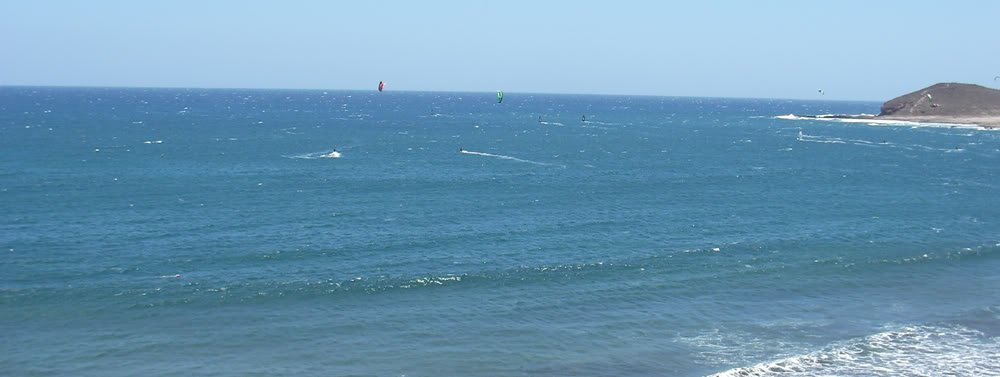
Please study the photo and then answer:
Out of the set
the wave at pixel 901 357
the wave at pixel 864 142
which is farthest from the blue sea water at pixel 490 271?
the wave at pixel 864 142

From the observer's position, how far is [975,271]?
61375mm

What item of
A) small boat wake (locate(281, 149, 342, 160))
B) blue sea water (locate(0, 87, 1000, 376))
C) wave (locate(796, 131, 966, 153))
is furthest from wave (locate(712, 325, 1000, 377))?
wave (locate(796, 131, 966, 153))

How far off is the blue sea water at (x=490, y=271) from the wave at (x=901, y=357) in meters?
0.16

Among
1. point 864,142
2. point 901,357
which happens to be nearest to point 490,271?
point 901,357

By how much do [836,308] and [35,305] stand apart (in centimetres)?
4561

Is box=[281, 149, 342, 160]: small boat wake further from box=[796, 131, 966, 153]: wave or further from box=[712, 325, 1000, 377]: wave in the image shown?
box=[796, 131, 966, 153]: wave

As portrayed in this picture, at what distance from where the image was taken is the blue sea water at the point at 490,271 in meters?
43.6

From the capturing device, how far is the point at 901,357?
43.2 meters

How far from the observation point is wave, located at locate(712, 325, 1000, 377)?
135 ft

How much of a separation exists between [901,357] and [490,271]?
83.2 ft

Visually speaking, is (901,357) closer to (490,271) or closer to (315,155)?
(490,271)

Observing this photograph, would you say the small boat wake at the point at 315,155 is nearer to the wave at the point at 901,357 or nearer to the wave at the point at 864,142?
the wave at the point at 901,357

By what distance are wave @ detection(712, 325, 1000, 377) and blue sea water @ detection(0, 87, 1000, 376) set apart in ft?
0.52

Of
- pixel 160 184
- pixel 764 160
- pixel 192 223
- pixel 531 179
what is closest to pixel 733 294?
pixel 192 223
